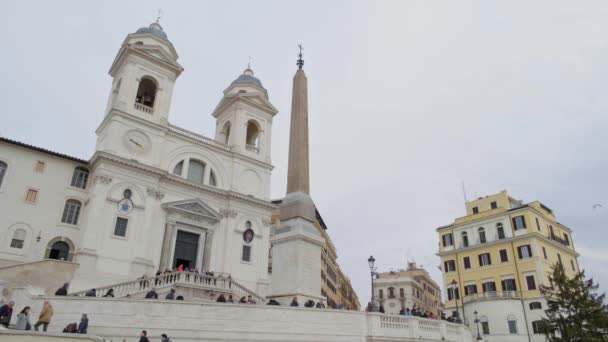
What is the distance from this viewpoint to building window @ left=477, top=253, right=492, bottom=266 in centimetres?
3844

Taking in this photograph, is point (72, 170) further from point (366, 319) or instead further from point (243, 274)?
point (366, 319)

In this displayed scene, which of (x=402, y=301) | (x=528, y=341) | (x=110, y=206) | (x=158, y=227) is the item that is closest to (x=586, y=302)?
(x=528, y=341)

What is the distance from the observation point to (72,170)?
2719cm

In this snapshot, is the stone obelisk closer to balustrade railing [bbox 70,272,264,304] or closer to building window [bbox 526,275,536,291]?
balustrade railing [bbox 70,272,264,304]

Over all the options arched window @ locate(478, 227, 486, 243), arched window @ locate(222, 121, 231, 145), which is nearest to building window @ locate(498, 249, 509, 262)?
arched window @ locate(478, 227, 486, 243)

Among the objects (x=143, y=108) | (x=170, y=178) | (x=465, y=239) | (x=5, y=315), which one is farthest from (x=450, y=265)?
(x=5, y=315)

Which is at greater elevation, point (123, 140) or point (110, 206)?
point (123, 140)

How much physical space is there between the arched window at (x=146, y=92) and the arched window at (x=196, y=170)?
564 cm

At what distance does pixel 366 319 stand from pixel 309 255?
327 cm

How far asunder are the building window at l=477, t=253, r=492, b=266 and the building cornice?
20.6 metres

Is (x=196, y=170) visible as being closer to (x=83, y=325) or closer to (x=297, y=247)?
(x=297, y=247)

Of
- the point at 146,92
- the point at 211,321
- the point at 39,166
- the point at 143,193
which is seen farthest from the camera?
the point at 146,92

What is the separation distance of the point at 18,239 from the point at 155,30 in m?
18.2

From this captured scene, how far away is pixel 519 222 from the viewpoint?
37375 millimetres
